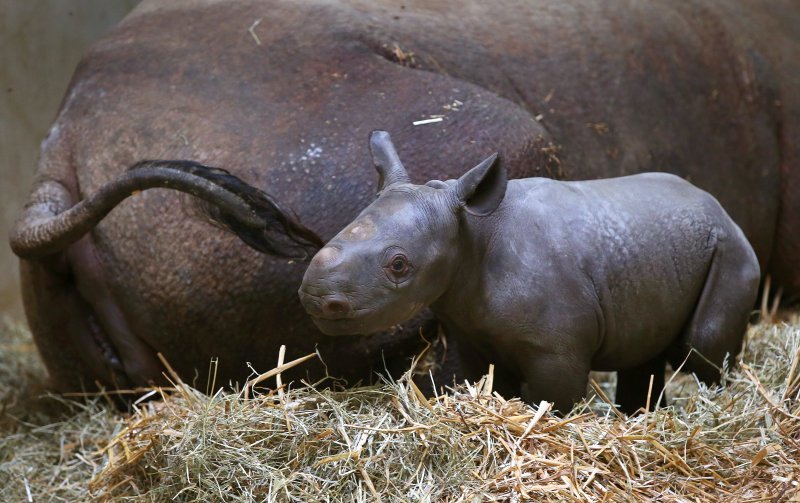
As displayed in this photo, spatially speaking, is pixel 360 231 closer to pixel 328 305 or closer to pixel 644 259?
pixel 328 305

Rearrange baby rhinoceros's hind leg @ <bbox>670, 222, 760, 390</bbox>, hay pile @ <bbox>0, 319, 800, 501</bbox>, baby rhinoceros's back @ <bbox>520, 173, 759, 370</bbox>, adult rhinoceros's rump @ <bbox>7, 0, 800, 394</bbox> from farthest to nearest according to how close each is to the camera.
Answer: adult rhinoceros's rump @ <bbox>7, 0, 800, 394</bbox>
baby rhinoceros's hind leg @ <bbox>670, 222, 760, 390</bbox>
baby rhinoceros's back @ <bbox>520, 173, 759, 370</bbox>
hay pile @ <bbox>0, 319, 800, 501</bbox>

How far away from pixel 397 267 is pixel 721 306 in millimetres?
902

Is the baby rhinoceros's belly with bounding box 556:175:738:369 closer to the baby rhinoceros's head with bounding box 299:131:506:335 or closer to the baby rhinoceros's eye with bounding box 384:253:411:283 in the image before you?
the baby rhinoceros's head with bounding box 299:131:506:335

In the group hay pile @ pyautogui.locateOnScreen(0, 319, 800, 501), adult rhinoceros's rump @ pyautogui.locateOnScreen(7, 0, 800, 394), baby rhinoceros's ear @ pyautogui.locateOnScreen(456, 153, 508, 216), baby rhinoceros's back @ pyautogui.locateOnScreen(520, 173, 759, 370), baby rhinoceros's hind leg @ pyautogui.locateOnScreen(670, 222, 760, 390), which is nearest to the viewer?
hay pile @ pyautogui.locateOnScreen(0, 319, 800, 501)

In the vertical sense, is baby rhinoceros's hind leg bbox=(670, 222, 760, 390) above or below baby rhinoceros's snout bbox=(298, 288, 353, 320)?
below

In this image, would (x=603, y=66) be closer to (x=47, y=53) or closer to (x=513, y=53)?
(x=513, y=53)

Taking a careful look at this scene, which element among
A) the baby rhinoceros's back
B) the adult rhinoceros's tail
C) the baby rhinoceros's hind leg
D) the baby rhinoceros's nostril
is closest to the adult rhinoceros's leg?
the adult rhinoceros's tail

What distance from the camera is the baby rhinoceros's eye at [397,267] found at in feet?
7.27

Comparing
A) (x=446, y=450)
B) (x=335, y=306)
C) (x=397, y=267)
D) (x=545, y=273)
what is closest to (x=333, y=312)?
(x=335, y=306)

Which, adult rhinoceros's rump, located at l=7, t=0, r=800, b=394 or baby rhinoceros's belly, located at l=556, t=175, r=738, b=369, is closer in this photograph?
baby rhinoceros's belly, located at l=556, t=175, r=738, b=369

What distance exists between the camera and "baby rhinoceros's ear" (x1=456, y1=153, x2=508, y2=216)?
2.33 meters

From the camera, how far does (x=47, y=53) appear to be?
4758 mm

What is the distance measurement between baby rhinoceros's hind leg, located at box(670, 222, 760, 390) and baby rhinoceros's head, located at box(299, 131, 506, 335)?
65 cm

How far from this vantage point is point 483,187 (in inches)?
93.3
